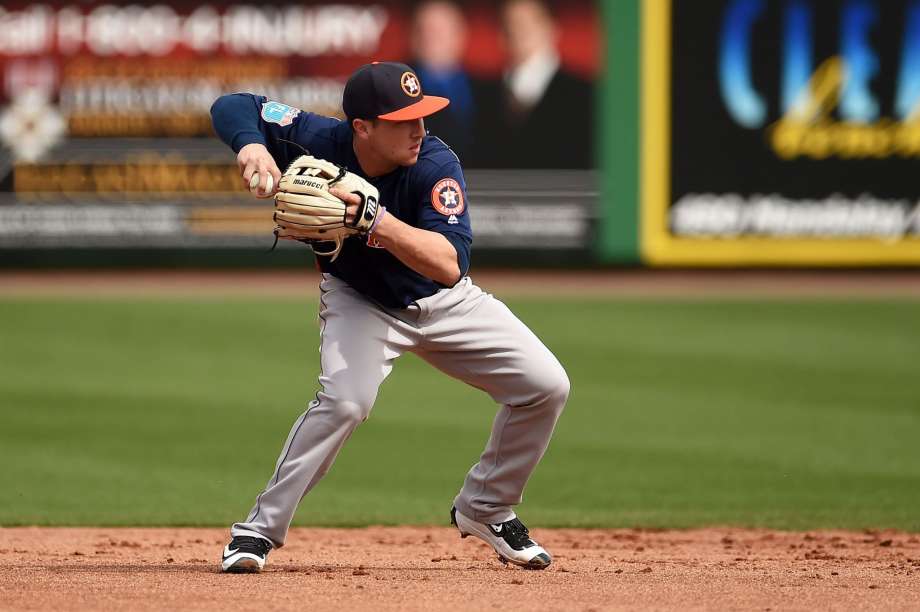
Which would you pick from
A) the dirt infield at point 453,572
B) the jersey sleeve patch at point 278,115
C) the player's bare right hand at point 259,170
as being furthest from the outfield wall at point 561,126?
the player's bare right hand at point 259,170

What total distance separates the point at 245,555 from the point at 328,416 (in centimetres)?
54

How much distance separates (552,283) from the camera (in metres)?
16.8

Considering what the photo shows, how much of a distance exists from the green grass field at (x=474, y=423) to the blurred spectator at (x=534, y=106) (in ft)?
9.47

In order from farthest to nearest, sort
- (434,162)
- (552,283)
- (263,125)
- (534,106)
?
(552,283) → (534,106) → (263,125) → (434,162)

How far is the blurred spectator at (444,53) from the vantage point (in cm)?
1631

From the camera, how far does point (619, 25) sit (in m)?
16.3

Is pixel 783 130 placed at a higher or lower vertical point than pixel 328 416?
lower

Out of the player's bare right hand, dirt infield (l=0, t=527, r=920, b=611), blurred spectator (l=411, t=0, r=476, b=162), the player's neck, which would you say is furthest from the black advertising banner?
the player's bare right hand

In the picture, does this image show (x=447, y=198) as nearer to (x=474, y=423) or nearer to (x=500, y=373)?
(x=500, y=373)

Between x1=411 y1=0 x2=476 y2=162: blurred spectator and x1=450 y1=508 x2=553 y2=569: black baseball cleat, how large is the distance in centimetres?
1111

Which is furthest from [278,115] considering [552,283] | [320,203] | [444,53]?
[552,283]

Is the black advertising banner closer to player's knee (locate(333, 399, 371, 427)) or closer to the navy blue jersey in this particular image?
the navy blue jersey

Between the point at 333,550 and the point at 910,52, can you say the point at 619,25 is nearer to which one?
the point at 910,52

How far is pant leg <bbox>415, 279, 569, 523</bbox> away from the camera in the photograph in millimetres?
5238
